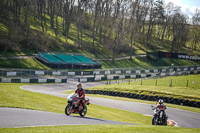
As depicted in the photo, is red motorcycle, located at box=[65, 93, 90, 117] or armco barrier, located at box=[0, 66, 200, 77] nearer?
red motorcycle, located at box=[65, 93, 90, 117]

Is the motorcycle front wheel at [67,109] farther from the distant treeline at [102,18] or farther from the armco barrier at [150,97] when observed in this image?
the distant treeline at [102,18]

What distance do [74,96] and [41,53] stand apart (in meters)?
43.9

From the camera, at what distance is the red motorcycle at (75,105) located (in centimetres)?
1489

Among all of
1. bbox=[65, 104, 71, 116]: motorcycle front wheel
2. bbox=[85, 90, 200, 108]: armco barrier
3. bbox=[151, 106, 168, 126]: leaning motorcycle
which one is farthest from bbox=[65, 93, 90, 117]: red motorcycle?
bbox=[85, 90, 200, 108]: armco barrier

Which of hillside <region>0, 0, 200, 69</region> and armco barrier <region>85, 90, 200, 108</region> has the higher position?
hillside <region>0, 0, 200, 69</region>

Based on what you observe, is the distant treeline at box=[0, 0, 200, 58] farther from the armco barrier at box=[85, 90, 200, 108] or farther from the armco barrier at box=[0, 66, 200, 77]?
the armco barrier at box=[85, 90, 200, 108]

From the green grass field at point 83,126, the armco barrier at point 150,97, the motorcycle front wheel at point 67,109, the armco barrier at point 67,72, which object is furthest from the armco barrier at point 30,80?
the motorcycle front wheel at point 67,109

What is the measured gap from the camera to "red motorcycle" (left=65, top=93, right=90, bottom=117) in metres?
14.9

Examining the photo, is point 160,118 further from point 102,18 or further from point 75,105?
point 102,18

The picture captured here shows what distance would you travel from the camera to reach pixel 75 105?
15172mm

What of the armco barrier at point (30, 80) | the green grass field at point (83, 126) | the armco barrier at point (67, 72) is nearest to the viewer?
the green grass field at point (83, 126)

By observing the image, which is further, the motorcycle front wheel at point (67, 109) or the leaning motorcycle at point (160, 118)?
the leaning motorcycle at point (160, 118)

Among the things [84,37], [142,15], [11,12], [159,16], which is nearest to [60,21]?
[84,37]

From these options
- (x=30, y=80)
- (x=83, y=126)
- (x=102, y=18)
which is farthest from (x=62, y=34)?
(x=83, y=126)
